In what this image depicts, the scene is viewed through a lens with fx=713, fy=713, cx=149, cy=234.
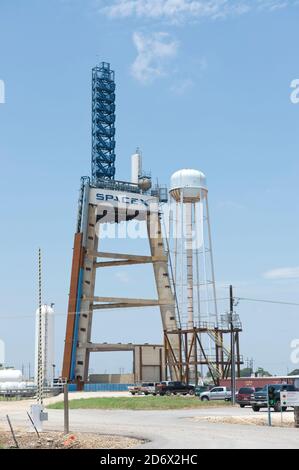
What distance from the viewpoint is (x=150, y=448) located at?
2161 centimetres

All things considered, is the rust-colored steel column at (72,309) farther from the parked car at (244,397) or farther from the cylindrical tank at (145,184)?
the parked car at (244,397)

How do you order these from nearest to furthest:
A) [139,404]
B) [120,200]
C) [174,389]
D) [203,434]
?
[203,434]
[139,404]
[174,389]
[120,200]

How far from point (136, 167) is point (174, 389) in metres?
38.9

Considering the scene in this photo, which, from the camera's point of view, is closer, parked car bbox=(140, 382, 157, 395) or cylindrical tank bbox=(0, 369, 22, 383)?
parked car bbox=(140, 382, 157, 395)

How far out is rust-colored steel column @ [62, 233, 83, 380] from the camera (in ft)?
288

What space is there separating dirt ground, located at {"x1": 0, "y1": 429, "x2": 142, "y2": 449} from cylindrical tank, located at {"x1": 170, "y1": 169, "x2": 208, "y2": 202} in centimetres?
6464

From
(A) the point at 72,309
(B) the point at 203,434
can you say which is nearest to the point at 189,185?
(A) the point at 72,309

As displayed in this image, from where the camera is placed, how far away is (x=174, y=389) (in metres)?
72.1

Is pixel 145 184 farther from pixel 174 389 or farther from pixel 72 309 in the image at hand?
pixel 174 389

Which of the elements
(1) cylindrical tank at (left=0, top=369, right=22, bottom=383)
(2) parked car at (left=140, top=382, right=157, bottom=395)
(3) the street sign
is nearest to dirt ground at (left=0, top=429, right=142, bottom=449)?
(3) the street sign

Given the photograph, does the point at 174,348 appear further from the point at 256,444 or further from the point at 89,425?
the point at 256,444

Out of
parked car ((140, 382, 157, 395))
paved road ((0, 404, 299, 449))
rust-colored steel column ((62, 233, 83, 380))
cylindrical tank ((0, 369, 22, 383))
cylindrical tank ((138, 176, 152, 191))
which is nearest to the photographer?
paved road ((0, 404, 299, 449))

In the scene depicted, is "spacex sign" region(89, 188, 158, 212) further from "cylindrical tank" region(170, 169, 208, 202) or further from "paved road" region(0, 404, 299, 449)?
"paved road" region(0, 404, 299, 449)

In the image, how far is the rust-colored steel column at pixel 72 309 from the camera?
8788 cm
